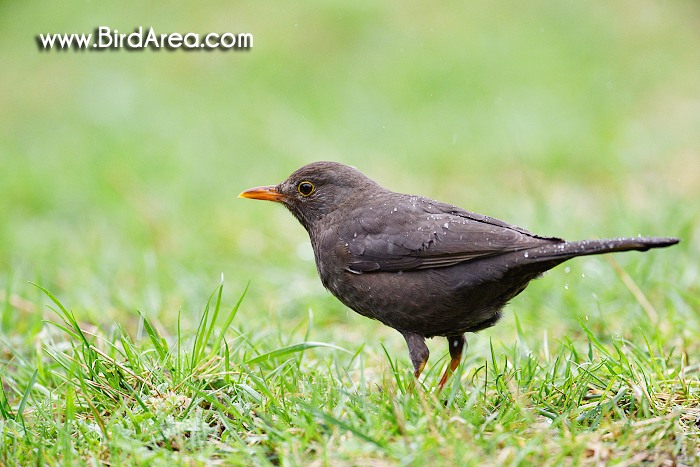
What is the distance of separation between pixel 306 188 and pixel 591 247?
6.71 feet

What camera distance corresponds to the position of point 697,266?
6.26 meters

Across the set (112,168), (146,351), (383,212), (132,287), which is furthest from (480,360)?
(112,168)

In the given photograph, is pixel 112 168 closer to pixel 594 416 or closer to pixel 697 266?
pixel 697 266

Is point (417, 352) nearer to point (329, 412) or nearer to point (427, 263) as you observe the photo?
point (427, 263)

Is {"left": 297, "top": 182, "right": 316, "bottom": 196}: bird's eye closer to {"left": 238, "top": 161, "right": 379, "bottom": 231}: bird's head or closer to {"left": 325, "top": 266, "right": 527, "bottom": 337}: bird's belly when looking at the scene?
{"left": 238, "top": 161, "right": 379, "bottom": 231}: bird's head

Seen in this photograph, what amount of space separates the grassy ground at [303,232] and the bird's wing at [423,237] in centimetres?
53

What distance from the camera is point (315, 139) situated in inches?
424

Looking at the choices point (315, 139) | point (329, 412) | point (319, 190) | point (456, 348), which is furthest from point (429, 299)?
point (315, 139)

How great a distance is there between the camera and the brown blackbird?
429 centimetres

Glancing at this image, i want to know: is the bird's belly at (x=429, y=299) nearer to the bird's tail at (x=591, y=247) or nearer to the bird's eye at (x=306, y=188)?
the bird's tail at (x=591, y=247)

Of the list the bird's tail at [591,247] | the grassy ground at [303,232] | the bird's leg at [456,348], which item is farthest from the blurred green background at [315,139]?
the bird's tail at [591,247]

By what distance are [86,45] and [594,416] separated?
12310 mm

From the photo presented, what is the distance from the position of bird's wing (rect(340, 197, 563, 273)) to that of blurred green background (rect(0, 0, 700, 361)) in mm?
747

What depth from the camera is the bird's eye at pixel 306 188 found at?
532 centimetres
